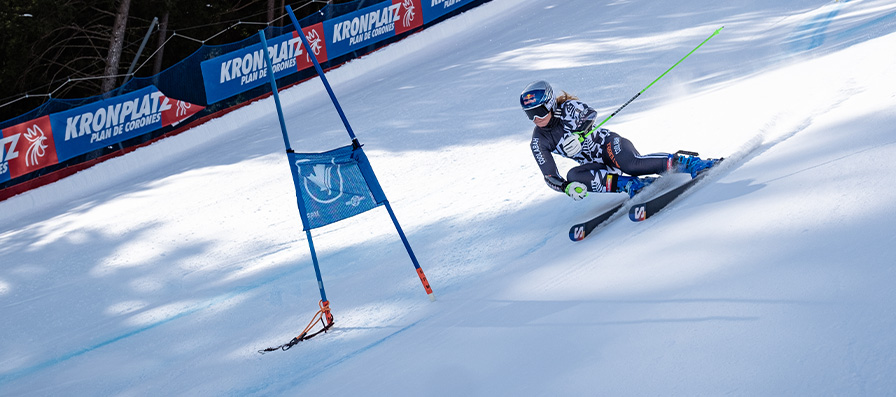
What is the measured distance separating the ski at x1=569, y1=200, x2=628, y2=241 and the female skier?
240 mm

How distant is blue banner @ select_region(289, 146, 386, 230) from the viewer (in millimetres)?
4711

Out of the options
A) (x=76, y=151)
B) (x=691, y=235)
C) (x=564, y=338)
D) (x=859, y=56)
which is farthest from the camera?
(x=76, y=151)

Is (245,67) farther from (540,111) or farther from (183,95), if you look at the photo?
(540,111)

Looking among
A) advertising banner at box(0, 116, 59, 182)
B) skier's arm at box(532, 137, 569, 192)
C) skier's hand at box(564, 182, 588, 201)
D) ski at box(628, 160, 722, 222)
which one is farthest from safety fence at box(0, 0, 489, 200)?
ski at box(628, 160, 722, 222)

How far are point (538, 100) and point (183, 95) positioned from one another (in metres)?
10.3

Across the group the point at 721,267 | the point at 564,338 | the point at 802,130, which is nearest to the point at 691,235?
the point at 721,267

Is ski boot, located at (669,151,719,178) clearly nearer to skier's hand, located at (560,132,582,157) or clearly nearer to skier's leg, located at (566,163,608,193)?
skier's leg, located at (566,163,608,193)

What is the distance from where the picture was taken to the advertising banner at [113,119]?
12344 millimetres

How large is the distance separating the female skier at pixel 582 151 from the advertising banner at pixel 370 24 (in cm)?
1107

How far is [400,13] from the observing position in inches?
661

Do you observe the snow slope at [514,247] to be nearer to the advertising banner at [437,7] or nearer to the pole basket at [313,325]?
the pole basket at [313,325]

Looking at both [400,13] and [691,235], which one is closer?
[691,235]

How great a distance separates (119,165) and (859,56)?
10874 millimetres

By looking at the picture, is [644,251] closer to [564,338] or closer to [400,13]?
[564,338]
